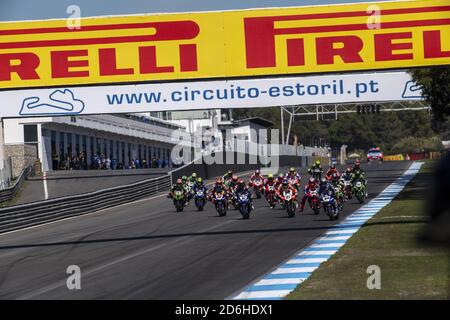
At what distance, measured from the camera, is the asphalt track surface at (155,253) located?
10.5 meters

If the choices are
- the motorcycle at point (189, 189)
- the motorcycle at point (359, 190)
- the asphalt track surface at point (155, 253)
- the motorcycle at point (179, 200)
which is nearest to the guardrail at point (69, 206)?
the asphalt track surface at point (155, 253)

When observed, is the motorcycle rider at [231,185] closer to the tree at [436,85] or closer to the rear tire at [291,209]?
the rear tire at [291,209]

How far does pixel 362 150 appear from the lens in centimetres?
13475

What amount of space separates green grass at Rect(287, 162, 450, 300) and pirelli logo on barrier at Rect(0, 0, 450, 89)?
12.2 feet

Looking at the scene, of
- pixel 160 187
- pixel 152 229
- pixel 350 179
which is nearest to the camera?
pixel 152 229

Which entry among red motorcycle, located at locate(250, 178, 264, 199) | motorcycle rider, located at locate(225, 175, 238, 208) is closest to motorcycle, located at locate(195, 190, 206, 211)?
motorcycle rider, located at locate(225, 175, 238, 208)

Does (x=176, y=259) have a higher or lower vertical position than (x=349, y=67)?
lower

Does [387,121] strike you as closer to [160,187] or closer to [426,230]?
[160,187]

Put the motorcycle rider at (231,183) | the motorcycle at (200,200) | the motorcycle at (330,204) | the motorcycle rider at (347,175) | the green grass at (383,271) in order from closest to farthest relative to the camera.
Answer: the green grass at (383,271) → the motorcycle at (330,204) → the motorcycle rider at (231,183) → the motorcycle rider at (347,175) → the motorcycle at (200,200)

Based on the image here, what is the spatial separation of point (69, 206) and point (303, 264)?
17919 mm

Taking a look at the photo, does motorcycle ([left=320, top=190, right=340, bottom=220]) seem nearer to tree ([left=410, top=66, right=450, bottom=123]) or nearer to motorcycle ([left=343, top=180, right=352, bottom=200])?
motorcycle ([left=343, top=180, right=352, bottom=200])

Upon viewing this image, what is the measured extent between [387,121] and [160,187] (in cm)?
10719

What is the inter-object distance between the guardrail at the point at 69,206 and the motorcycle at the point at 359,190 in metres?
10.1

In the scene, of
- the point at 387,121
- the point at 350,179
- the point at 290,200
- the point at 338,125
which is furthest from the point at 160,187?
the point at 387,121
